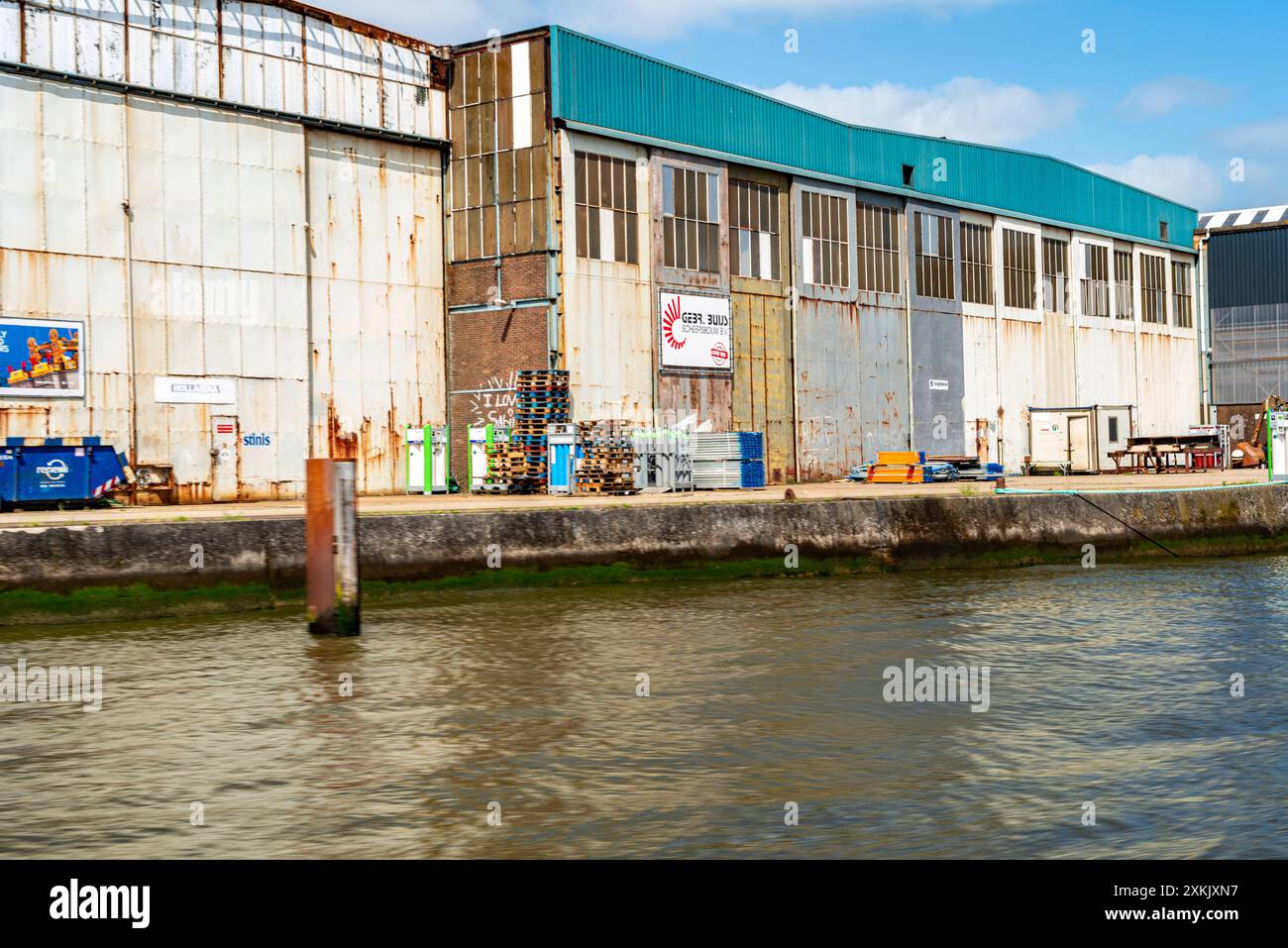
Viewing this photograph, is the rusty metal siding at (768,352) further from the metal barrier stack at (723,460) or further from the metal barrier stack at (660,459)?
the metal barrier stack at (660,459)

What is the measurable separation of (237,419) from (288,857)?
2456cm

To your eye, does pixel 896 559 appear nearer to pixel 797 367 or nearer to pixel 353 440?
pixel 353 440

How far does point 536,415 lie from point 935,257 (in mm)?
20215

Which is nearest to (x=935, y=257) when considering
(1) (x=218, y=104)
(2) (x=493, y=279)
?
(2) (x=493, y=279)

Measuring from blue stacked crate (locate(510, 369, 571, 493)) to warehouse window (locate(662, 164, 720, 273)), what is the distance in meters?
5.84

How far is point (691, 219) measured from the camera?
3647 centimetres

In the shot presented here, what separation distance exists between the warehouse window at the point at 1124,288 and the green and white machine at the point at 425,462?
33587 millimetres

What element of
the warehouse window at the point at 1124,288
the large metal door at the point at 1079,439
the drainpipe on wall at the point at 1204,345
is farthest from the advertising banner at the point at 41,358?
the drainpipe on wall at the point at 1204,345

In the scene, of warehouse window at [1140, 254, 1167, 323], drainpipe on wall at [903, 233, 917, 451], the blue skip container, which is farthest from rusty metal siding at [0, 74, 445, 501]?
warehouse window at [1140, 254, 1167, 323]

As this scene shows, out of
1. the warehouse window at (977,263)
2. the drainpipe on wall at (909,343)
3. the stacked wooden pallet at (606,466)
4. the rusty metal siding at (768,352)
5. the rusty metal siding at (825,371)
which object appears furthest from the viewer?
the warehouse window at (977,263)

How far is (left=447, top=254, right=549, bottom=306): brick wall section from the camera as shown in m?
32.6

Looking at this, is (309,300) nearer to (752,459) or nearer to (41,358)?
(41,358)

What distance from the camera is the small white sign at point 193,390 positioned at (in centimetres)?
2836
